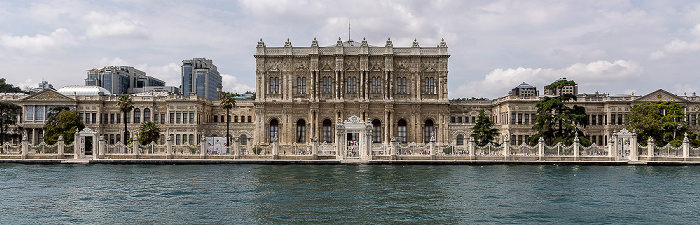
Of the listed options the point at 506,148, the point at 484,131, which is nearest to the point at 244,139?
the point at 484,131

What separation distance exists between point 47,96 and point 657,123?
62604 mm

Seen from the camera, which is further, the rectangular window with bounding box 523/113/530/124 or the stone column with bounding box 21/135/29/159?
the rectangular window with bounding box 523/113/530/124

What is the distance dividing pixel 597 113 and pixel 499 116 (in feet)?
33.9

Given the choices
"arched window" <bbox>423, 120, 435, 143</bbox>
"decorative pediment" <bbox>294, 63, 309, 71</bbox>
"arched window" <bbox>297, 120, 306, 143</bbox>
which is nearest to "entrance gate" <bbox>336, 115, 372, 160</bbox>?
"arched window" <bbox>297, 120, 306, 143</bbox>

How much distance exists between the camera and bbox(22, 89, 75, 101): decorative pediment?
67.8 m

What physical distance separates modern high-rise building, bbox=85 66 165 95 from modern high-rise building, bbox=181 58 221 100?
16.7 m

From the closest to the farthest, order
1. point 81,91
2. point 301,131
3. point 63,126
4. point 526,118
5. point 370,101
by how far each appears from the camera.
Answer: point 63,126
point 370,101
point 301,131
point 526,118
point 81,91

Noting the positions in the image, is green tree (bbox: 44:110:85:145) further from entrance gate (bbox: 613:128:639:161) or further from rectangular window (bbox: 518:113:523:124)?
entrance gate (bbox: 613:128:639:161)

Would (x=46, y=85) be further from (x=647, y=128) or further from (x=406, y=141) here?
(x=647, y=128)

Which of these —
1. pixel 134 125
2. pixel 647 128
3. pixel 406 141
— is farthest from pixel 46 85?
pixel 647 128

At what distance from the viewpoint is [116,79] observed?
119 meters

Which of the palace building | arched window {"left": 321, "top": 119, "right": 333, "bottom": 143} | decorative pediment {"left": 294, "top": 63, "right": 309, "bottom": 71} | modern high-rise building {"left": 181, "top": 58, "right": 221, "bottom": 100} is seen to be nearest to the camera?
the palace building

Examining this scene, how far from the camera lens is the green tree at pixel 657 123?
55219 millimetres

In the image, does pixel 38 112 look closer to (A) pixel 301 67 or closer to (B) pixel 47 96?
(B) pixel 47 96
